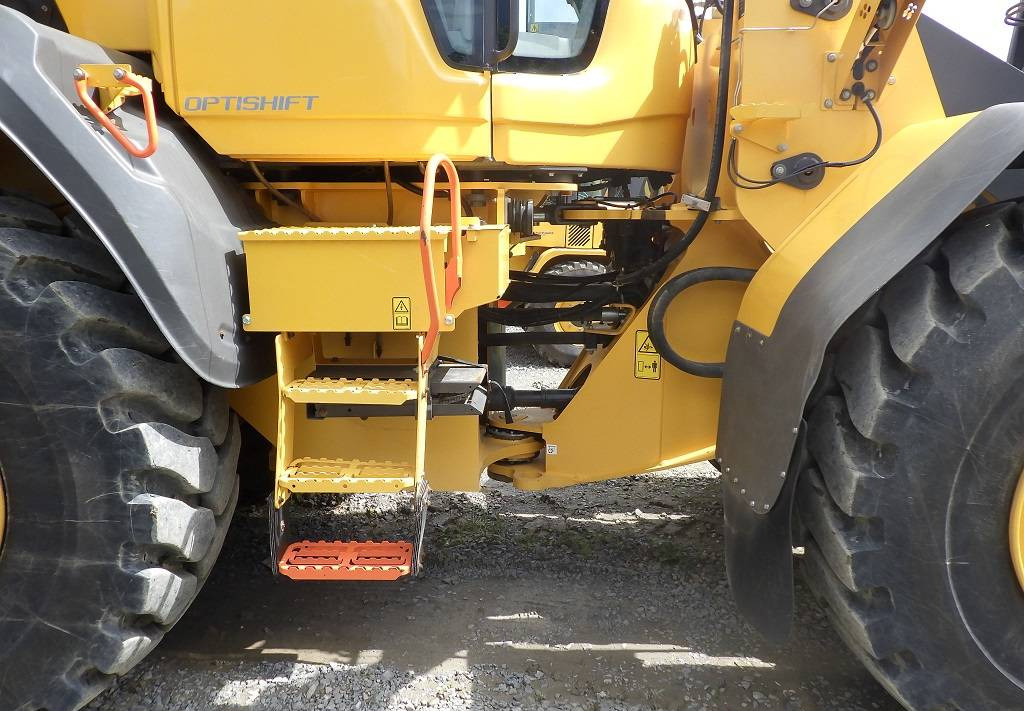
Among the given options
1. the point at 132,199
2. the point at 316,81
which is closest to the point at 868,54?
the point at 316,81

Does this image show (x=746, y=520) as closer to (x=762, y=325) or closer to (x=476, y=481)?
(x=762, y=325)

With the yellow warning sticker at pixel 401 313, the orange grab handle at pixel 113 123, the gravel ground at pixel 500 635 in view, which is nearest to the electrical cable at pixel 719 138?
the yellow warning sticker at pixel 401 313

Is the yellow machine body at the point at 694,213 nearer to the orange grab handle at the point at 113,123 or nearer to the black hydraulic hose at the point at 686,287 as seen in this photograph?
the black hydraulic hose at the point at 686,287

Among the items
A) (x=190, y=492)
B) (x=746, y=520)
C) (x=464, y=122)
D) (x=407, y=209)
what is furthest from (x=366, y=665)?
(x=464, y=122)

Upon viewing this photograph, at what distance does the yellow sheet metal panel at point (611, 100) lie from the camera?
2.20m

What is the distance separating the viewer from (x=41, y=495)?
1.79 metres

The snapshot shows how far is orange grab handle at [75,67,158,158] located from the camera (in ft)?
5.49

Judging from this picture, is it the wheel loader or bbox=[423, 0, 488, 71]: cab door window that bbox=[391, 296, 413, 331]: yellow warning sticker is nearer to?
the wheel loader

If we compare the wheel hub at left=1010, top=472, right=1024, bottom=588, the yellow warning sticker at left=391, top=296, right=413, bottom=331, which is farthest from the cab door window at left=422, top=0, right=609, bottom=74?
the wheel hub at left=1010, top=472, right=1024, bottom=588

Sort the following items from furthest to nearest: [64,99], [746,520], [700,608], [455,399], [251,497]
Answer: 1. [251,497]
2. [700,608]
3. [455,399]
4. [746,520]
5. [64,99]

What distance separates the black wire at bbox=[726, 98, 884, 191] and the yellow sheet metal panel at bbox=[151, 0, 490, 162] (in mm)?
787

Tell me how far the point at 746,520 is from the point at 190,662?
1.83 meters

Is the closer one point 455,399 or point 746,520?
point 746,520

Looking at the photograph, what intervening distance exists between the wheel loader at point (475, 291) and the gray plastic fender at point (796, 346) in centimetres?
1
